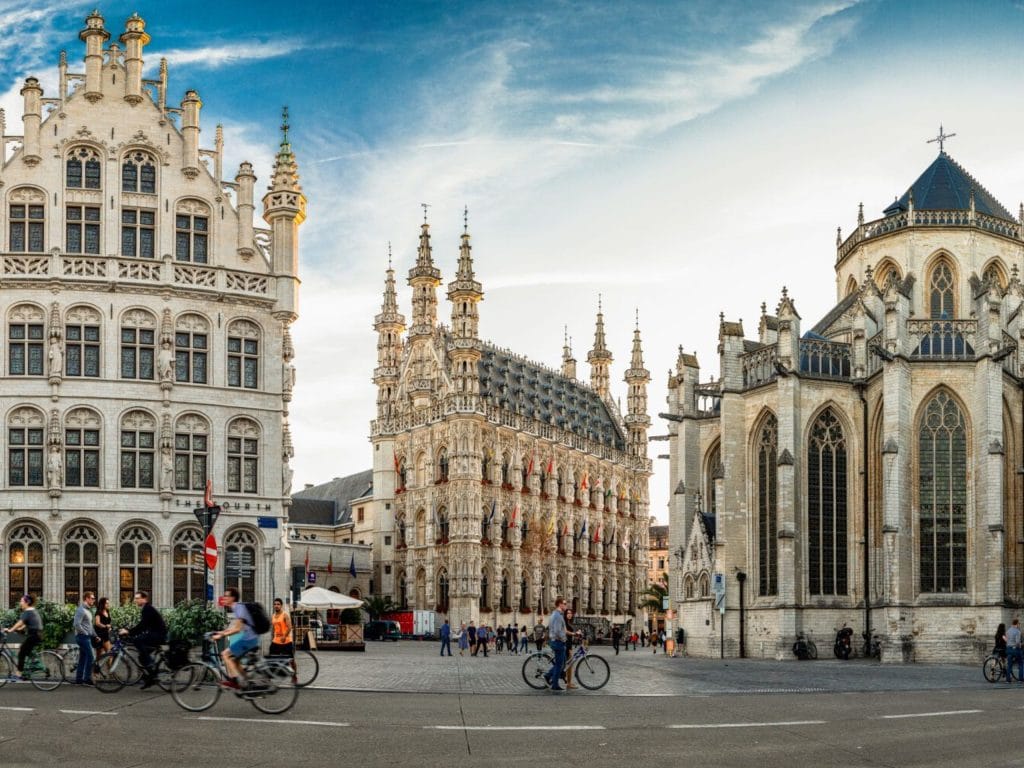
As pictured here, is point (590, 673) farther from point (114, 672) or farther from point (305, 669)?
point (114, 672)

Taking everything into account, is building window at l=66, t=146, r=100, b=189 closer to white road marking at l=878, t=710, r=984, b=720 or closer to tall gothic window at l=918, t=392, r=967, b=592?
tall gothic window at l=918, t=392, r=967, b=592

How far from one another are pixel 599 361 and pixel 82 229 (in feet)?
258

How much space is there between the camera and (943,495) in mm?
53812

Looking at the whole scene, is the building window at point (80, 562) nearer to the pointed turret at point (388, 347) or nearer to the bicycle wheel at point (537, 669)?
the bicycle wheel at point (537, 669)

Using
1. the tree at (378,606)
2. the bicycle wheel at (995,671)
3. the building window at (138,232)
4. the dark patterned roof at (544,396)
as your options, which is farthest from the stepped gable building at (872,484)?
the dark patterned roof at (544,396)

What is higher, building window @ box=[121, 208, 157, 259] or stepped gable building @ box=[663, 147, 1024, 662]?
building window @ box=[121, 208, 157, 259]

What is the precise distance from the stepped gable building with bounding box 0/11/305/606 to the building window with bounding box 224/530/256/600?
0.21ft

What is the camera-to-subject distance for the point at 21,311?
45.6 m

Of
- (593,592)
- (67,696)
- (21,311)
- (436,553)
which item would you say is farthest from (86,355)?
(593,592)

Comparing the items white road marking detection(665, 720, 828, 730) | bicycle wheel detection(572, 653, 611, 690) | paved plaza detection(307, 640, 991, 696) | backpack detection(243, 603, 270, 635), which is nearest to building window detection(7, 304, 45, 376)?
paved plaza detection(307, 640, 991, 696)

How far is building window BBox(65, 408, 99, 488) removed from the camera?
45281 millimetres

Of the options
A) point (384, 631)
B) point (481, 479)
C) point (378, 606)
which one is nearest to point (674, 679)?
point (384, 631)

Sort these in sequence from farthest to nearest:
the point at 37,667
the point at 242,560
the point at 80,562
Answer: the point at 242,560, the point at 80,562, the point at 37,667

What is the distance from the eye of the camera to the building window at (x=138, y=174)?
155 feet
